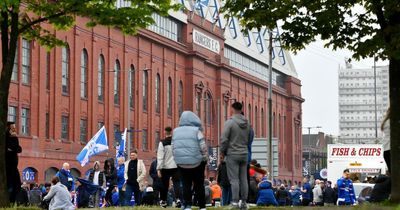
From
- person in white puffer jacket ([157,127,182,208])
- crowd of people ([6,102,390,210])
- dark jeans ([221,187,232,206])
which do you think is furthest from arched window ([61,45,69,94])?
person in white puffer jacket ([157,127,182,208])

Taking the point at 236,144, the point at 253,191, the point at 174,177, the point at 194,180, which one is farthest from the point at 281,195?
the point at 194,180

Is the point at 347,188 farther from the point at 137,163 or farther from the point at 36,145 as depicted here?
the point at 36,145

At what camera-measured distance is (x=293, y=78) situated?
417 ft

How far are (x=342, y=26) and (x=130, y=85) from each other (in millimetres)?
54870

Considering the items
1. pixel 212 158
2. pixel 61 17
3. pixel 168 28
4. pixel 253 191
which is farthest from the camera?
pixel 168 28

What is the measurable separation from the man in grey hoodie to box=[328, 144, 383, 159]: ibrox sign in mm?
25756

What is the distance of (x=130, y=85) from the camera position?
7531cm

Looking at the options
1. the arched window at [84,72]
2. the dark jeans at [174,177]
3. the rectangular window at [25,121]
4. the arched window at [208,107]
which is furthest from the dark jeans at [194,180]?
the arched window at [208,107]

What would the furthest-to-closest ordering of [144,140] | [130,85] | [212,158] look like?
1. [212,158]
2. [144,140]
3. [130,85]

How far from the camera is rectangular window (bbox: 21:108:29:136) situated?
58438 millimetres

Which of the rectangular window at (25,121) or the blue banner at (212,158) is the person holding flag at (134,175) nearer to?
the rectangular window at (25,121)

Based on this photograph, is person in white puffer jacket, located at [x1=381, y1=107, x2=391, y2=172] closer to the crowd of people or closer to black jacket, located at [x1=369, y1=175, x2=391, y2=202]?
black jacket, located at [x1=369, y1=175, x2=391, y2=202]

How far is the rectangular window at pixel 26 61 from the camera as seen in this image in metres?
58.6

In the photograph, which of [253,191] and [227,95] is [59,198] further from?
[227,95]
